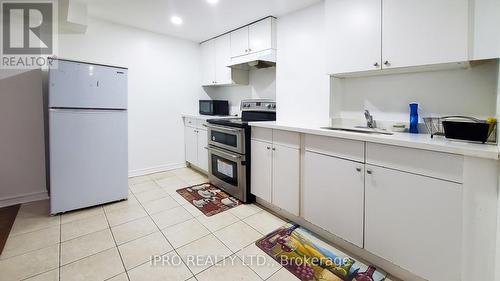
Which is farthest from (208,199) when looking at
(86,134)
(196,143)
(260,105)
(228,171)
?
(86,134)

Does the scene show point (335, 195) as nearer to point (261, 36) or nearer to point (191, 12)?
point (261, 36)

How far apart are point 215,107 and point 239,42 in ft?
3.65

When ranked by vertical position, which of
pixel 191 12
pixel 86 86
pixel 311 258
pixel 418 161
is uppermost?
pixel 191 12

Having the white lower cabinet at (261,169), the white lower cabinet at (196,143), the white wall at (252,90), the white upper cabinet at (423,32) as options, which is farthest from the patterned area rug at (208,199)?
the white upper cabinet at (423,32)

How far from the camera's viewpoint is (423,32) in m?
1.60

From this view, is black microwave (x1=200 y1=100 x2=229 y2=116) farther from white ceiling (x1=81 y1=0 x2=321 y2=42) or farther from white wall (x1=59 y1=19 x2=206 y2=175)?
white ceiling (x1=81 y1=0 x2=321 y2=42)

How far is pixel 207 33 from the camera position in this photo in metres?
3.58

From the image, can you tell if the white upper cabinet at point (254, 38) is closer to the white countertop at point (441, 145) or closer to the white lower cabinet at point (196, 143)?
the white lower cabinet at point (196, 143)

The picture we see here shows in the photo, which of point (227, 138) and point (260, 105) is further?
point (260, 105)

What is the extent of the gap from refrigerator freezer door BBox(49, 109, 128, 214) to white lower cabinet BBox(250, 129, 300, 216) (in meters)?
1.50

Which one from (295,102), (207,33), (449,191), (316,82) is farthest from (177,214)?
(207,33)

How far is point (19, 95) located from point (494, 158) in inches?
161

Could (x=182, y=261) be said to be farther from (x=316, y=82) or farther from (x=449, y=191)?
(x=316, y=82)

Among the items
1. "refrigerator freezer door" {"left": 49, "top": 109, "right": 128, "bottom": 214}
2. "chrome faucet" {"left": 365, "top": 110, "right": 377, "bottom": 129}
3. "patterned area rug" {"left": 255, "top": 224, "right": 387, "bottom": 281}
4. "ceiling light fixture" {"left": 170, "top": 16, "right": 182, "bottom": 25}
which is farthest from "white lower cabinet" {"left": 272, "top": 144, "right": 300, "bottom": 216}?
"ceiling light fixture" {"left": 170, "top": 16, "right": 182, "bottom": 25}
